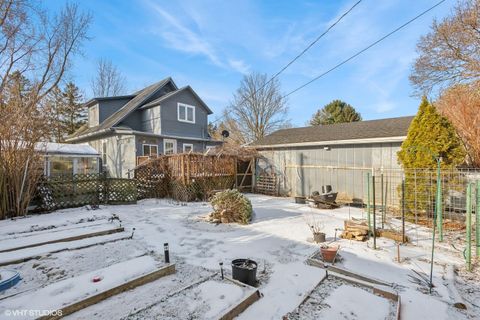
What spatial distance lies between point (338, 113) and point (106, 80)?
2458 centimetres

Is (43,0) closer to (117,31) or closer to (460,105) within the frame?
(117,31)

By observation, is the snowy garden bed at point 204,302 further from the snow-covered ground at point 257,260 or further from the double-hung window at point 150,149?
the double-hung window at point 150,149

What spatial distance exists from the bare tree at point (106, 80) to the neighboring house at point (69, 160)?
1220cm

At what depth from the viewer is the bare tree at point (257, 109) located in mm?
24375

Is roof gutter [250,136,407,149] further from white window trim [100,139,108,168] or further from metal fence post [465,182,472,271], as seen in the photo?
white window trim [100,139,108,168]

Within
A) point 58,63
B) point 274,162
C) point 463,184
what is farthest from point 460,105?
point 58,63

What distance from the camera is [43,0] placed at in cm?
988

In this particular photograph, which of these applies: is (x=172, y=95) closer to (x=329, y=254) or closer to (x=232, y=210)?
(x=232, y=210)

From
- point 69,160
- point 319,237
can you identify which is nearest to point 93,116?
point 69,160

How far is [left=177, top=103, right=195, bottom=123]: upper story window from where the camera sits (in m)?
15.4

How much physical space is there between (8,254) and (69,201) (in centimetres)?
466

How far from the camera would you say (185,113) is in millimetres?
15711

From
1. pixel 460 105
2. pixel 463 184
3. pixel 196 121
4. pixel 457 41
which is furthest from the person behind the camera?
pixel 196 121

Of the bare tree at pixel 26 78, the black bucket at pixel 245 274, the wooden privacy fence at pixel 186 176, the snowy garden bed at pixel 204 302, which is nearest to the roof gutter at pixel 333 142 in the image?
the wooden privacy fence at pixel 186 176
